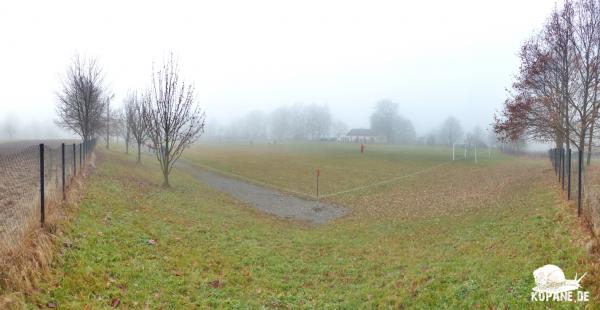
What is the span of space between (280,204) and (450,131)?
123826mm

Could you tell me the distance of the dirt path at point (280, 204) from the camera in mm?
16234

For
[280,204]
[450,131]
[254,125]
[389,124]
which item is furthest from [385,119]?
[280,204]

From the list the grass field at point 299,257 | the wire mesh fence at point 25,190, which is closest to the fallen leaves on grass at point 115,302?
the grass field at point 299,257

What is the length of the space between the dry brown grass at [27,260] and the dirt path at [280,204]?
416 inches

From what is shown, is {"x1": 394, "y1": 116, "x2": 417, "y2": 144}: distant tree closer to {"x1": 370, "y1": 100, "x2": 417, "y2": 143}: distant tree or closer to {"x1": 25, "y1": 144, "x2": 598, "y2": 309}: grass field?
{"x1": 370, "y1": 100, "x2": 417, "y2": 143}: distant tree

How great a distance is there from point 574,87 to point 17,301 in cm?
2988

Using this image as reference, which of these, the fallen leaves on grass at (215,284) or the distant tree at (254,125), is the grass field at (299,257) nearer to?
the fallen leaves on grass at (215,284)

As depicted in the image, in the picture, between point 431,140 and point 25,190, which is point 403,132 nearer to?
point 431,140

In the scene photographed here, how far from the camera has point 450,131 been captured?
125m

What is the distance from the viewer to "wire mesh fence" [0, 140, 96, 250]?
5895 millimetres

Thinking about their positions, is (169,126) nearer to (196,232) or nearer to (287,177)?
(196,232)

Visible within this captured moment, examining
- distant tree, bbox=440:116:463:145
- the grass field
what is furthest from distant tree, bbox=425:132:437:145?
the grass field

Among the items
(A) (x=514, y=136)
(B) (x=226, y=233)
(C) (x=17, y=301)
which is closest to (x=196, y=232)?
(B) (x=226, y=233)

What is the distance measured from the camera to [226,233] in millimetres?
10531
